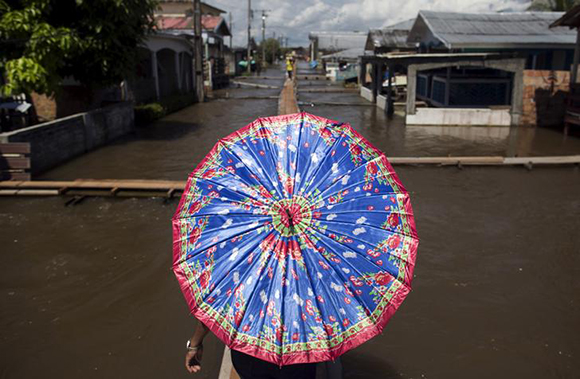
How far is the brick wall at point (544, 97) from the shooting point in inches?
675

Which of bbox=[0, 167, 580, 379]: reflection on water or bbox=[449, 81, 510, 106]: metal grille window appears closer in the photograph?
bbox=[0, 167, 580, 379]: reflection on water

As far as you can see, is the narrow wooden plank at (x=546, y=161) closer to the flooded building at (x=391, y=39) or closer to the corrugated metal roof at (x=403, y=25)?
the flooded building at (x=391, y=39)

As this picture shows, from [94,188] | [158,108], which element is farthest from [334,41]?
[94,188]

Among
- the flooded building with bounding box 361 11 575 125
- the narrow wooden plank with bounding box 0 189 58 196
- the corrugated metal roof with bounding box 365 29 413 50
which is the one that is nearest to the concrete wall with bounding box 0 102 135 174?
the narrow wooden plank with bounding box 0 189 58 196

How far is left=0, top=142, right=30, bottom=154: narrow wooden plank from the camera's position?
9664 millimetres

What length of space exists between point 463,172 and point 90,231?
806 centimetres

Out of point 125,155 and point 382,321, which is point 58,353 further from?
point 125,155

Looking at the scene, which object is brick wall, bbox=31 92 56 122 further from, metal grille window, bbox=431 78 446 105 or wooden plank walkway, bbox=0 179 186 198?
metal grille window, bbox=431 78 446 105

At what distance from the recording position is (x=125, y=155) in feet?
42.6

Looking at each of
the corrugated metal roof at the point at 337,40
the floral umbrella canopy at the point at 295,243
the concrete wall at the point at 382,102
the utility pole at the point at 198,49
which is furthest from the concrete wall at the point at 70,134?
the corrugated metal roof at the point at 337,40

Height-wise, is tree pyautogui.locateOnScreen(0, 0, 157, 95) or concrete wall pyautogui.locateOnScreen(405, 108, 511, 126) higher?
tree pyautogui.locateOnScreen(0, 0, 157, 95)

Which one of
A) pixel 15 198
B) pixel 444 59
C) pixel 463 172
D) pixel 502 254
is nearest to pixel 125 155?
pixel 15 198

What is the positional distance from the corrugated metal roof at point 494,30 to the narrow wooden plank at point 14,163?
15040 millimetres

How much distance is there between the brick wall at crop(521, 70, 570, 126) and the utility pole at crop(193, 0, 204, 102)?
15.6 m
